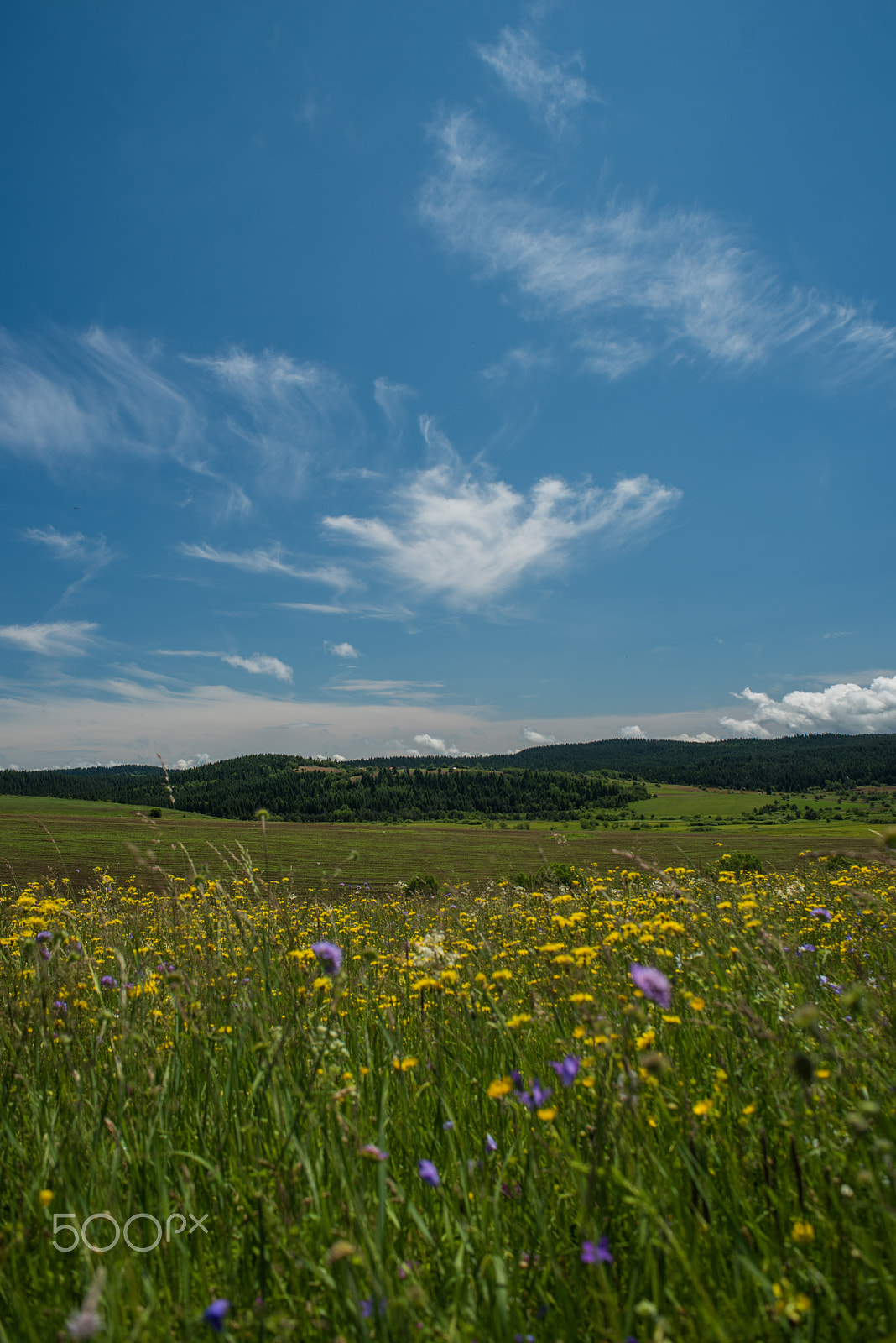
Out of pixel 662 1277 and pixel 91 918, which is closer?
pixel 662 1277

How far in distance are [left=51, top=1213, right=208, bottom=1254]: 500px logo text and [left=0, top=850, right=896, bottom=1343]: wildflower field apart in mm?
15

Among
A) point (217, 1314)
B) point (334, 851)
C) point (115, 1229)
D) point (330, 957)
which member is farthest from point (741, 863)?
point (334, 851)

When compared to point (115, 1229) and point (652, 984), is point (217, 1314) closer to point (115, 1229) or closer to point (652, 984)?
point (115, 1229)

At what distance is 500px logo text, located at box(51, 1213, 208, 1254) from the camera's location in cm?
201

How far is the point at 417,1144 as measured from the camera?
269 centimetres

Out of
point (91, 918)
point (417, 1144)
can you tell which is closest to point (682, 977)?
point (417, 1144)

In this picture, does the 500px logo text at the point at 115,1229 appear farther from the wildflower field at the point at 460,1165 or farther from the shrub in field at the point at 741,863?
the shrub in field at the point at 741,863

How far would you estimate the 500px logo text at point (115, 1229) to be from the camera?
6.58ft

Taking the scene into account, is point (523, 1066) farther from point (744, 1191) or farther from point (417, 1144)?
point (744, 1191)

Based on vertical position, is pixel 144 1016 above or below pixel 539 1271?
above

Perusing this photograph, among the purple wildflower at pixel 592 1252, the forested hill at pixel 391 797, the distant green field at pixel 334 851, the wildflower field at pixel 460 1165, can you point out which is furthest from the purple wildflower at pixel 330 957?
the forested hill at pixel 391 797

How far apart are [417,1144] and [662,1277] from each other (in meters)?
1.17

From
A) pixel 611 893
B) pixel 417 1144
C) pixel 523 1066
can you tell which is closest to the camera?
pixel 417 1144

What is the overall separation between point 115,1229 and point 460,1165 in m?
1.22
